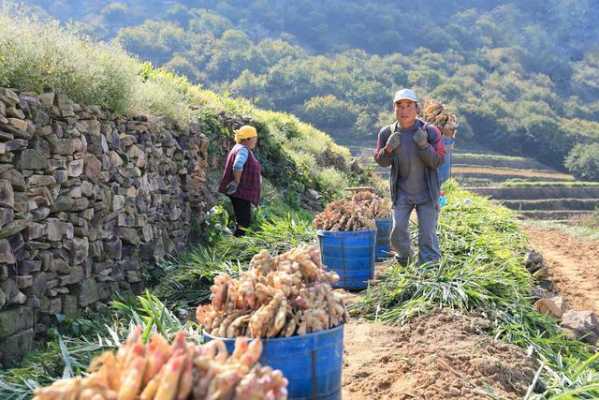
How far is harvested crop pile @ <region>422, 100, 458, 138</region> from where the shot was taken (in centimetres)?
1076

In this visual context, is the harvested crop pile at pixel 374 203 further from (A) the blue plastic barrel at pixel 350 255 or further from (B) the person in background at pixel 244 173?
(B) the person in background at pixel 244 173

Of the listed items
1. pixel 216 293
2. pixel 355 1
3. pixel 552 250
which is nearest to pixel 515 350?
pixel 216 293

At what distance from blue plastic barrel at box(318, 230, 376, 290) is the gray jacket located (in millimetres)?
491

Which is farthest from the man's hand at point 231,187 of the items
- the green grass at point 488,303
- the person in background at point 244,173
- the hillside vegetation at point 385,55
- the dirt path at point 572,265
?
the hillside vegetation at point 385,55

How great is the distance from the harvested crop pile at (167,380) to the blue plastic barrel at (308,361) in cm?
80

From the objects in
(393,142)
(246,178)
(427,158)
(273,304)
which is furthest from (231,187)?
(273,304)

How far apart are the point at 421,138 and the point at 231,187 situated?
8.86ft

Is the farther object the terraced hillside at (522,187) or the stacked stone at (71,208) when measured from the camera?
the terraced hillside at (522,187)

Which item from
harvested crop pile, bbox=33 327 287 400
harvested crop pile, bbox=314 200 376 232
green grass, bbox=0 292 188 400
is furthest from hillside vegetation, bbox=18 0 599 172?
harvested crop pile, bbox=33 327 287 400

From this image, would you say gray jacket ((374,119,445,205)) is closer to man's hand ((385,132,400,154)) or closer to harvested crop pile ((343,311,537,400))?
man's hand ((385,132,400,154))

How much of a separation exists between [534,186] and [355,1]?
66.3 meters

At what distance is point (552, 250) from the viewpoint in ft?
42.4

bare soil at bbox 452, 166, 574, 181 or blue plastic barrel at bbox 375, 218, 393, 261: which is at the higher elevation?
blue plastic barrel at bbox 375, 218, 393, 261

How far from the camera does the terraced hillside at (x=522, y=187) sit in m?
37.1
